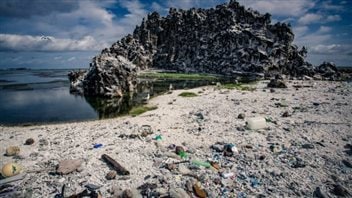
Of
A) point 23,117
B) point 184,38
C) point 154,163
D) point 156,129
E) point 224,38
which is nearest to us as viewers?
point 154,163

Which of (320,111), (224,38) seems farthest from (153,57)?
(320,111)

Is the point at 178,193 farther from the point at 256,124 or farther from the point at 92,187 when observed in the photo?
the point at 256,124

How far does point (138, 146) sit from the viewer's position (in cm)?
1219

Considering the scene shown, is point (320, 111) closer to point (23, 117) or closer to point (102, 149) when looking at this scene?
point (102, 149)

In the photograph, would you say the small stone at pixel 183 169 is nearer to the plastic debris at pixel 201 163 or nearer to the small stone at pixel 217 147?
the plastic debris at pixel 201 163

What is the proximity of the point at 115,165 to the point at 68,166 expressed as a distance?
2.03 meters

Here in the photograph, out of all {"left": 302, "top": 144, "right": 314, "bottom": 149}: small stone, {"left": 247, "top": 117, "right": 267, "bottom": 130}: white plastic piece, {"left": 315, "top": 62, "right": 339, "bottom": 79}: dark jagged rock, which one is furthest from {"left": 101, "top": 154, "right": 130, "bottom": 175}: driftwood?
{"left": 315, "top": 62, "right": 339, "bottom": 79}: dark jagged rock

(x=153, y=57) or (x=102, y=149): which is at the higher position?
(x=153, y=57)

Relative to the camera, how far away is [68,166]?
9.90 meters

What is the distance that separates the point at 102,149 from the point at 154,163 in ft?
11.2

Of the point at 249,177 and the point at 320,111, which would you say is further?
the point at 320,111

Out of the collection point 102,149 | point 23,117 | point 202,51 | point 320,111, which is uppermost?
point 202,51

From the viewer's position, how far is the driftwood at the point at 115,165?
945cm

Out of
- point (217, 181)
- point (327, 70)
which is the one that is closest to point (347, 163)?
point (217, 181)
